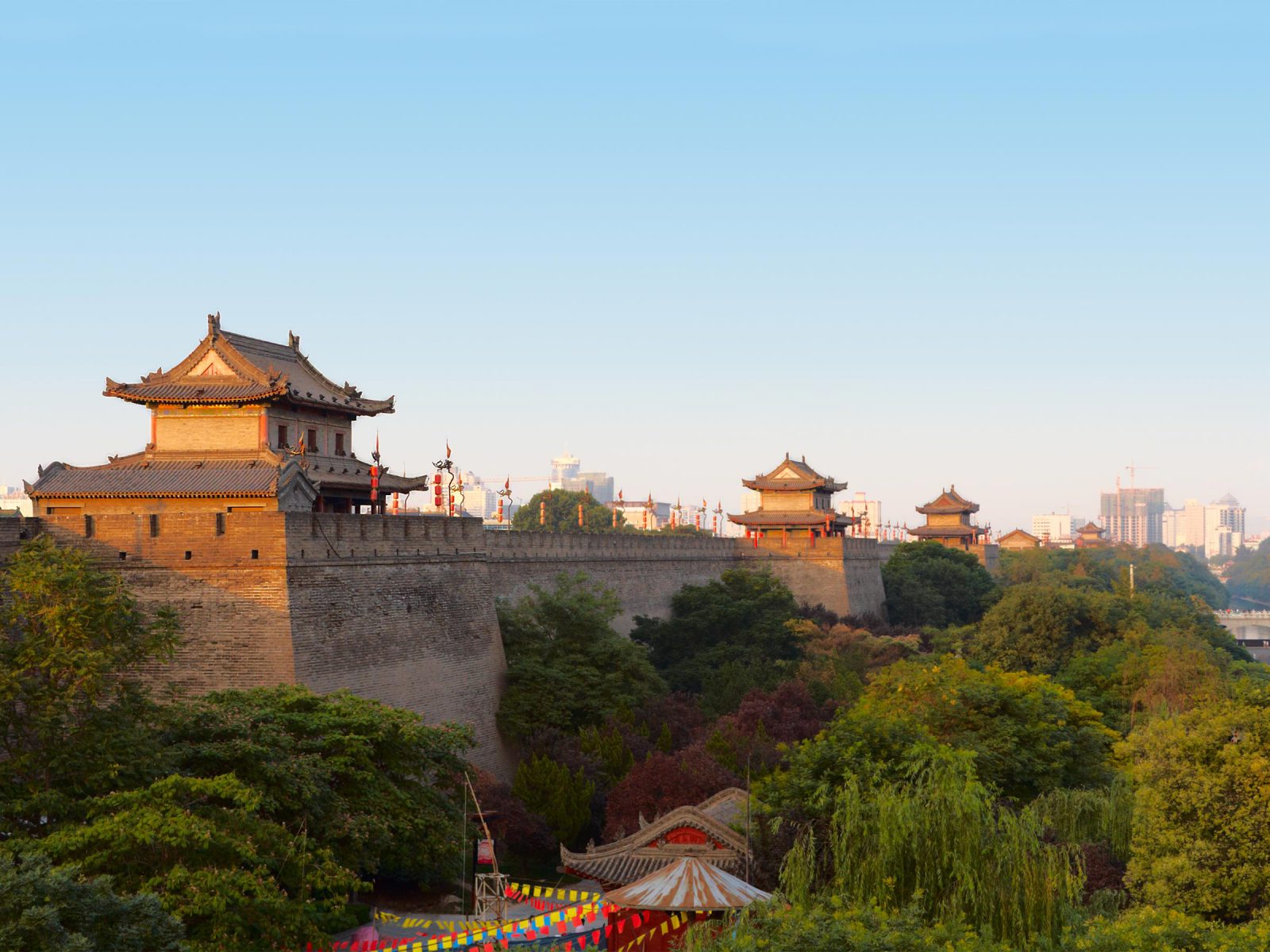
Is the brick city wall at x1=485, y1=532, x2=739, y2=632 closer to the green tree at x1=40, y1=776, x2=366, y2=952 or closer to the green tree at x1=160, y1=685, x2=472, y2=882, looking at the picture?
the green tree at x1=160, y1=685, x2=472, y2=882

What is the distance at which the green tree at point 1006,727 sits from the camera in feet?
61.1

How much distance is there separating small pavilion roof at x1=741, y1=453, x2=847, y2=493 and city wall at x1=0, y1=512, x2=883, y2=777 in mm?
19941

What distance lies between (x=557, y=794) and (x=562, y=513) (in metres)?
45.4

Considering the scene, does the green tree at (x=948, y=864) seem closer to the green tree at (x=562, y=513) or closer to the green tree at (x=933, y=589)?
the green tree at (x=933, y=589)

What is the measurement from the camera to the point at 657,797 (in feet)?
58.9

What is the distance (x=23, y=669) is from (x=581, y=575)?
1357 centimetres

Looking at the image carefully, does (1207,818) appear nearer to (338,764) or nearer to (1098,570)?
(338,764)

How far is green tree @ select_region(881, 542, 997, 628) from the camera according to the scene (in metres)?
45.0

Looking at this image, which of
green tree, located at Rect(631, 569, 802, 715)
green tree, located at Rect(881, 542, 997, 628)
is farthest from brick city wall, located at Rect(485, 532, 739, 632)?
green tree, located at Rect(881, 542, 997, 628)

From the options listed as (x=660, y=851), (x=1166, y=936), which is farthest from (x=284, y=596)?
(x=1166, y=936)

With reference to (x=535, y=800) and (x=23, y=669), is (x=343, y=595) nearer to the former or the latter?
(x=535, y=800)

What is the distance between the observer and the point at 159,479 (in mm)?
22141

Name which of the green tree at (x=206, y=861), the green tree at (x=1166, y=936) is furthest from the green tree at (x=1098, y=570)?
the green tree at (x=206, y=861)

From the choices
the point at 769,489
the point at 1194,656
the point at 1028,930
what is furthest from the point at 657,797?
the point at 769,489
